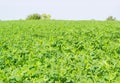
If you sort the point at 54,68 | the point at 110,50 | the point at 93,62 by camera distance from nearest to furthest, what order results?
the point at 54,68 → the point at 93,62 → the point at 110,50

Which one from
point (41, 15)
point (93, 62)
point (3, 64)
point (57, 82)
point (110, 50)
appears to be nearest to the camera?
point (57, 82)

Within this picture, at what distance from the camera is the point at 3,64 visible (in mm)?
6992

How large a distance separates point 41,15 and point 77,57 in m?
84.7

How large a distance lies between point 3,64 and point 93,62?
1683 mm

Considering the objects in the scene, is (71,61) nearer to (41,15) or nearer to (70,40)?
(70,40)

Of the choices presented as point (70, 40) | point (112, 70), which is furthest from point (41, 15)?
point (112, 70)

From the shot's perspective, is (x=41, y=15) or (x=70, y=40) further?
(x=41, y=15)

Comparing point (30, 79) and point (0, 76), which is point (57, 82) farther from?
point (0, 76)

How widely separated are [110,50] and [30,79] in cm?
387

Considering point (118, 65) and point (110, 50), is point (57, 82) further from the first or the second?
point (110, 50)

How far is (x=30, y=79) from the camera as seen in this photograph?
5250 millimetres

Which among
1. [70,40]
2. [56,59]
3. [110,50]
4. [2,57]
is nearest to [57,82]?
[56,59]

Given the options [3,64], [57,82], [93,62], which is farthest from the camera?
[3,64]

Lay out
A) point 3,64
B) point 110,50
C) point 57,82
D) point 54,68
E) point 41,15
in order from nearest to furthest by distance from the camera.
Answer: point 57,82, point 54,68, point 3,64, point 110,50, point 41,15
